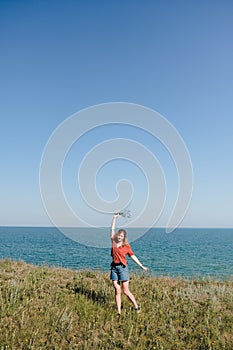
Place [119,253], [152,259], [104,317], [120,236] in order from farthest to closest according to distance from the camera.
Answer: [152,259]
[120,236]
[119,253]
[104,317]

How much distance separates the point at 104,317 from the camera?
8.63 metres

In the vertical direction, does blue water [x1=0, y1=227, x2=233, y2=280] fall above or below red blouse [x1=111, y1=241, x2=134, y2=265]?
below

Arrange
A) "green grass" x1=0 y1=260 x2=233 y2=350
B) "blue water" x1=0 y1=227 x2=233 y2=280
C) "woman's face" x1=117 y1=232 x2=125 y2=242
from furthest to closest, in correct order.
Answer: "blue water" x1=0 y1=227 x2=233 y2=280, "woman's face" x1=117 y1=232 x2=125 y2=242, "green grass" x1=0 y1=260 x2=233 y2=350

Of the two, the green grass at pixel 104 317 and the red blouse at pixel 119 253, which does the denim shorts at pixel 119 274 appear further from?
the green grass at pixel 104 317

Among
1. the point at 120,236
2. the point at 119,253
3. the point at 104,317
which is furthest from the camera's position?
the point at 120,236

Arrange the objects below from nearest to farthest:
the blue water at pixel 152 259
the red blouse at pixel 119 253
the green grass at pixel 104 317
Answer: the green grass at pixel 104 317
the red blouse at pixel 119 253
the blue water at pixel 152 259

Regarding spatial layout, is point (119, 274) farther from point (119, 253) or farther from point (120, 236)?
point (120, 236)

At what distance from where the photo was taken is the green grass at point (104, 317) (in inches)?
287

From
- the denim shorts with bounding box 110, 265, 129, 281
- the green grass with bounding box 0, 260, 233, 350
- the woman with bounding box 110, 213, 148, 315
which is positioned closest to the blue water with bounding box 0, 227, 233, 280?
the woman with bounding box 110, 213, 148, 315

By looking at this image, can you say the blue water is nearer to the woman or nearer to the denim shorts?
the woman

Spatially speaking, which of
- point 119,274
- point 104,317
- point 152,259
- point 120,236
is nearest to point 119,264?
point 119,274

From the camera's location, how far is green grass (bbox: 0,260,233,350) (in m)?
7.29

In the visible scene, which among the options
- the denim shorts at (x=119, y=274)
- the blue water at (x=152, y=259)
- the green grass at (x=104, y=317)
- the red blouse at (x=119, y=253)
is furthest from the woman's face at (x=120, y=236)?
the green grass at (x=104, y=317)

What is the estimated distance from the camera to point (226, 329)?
835 centimetres
